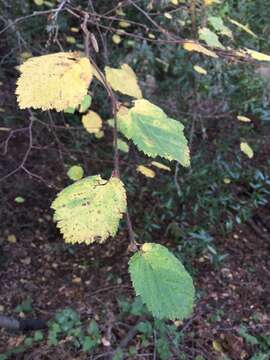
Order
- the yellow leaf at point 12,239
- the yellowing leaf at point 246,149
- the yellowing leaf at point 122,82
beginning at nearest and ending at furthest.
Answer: the yellowing leaf at point 122,82, the yellowing leaf at point 246,149, the yellow leaf at point 12,239

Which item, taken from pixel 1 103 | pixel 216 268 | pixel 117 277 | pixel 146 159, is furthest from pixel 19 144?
pixel 216 268

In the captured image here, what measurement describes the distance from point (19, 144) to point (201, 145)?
1257mm

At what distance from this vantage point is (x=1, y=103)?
3.00 meters

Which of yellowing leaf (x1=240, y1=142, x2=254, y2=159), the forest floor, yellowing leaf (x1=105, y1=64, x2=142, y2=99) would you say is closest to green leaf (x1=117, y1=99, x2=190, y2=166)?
yellowing leaf (x1=105, y1=64, x2=142, y2=99)

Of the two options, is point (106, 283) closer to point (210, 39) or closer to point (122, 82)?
point (210, 39)

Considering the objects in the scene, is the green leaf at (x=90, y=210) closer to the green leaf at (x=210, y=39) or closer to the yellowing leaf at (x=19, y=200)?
the green leaf at (x=210, y=39)

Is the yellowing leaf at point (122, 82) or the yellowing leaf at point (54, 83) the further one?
the yellowing leaf at point (122, 82)

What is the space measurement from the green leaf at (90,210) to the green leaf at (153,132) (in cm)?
6

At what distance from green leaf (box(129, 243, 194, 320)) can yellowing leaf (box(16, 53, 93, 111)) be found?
8.6 inches

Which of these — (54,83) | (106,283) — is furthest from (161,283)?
(106,283)

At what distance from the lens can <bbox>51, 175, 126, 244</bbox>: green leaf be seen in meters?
0.52

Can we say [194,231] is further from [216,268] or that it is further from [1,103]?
[1,103]

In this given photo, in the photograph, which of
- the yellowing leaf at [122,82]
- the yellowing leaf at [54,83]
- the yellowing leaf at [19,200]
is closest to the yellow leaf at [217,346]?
the yellowing leaf at [19,200]

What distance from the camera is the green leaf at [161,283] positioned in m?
0.53
